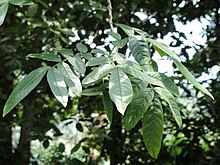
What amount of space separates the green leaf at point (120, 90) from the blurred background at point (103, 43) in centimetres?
90

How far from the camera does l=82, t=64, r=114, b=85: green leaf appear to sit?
628 millimetres

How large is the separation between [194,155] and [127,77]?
4.17ft

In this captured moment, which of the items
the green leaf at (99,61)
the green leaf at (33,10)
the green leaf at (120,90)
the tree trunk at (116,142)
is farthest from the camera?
the tree trunk at (116,142)

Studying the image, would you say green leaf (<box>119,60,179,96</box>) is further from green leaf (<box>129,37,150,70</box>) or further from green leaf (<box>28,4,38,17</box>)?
green leaf (<box>28,4,38,17</box>)

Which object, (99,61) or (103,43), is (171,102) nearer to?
(99,61)

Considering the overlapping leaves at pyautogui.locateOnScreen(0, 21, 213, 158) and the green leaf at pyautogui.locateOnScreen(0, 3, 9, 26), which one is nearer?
the overlapping leaves at pyautogui.locateOnScreen(0, 21, 213, 158)

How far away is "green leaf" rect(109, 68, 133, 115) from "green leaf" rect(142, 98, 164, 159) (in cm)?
7

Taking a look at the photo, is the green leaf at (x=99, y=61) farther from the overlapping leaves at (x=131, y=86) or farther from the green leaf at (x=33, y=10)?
the green leaf at (x=33, y=10)

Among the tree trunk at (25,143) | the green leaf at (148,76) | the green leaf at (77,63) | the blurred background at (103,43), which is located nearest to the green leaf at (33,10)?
the blurred background at (103,43)

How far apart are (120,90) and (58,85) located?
122 mm

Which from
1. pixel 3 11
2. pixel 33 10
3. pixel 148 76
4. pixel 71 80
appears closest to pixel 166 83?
pixel 148 76

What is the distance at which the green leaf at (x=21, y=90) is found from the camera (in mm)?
641

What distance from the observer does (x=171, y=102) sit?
65cm

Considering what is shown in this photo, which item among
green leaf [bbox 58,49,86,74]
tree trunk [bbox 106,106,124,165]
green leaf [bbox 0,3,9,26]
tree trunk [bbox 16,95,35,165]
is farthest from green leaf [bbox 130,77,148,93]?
tree trunk [bbox 16,95,35,165]
